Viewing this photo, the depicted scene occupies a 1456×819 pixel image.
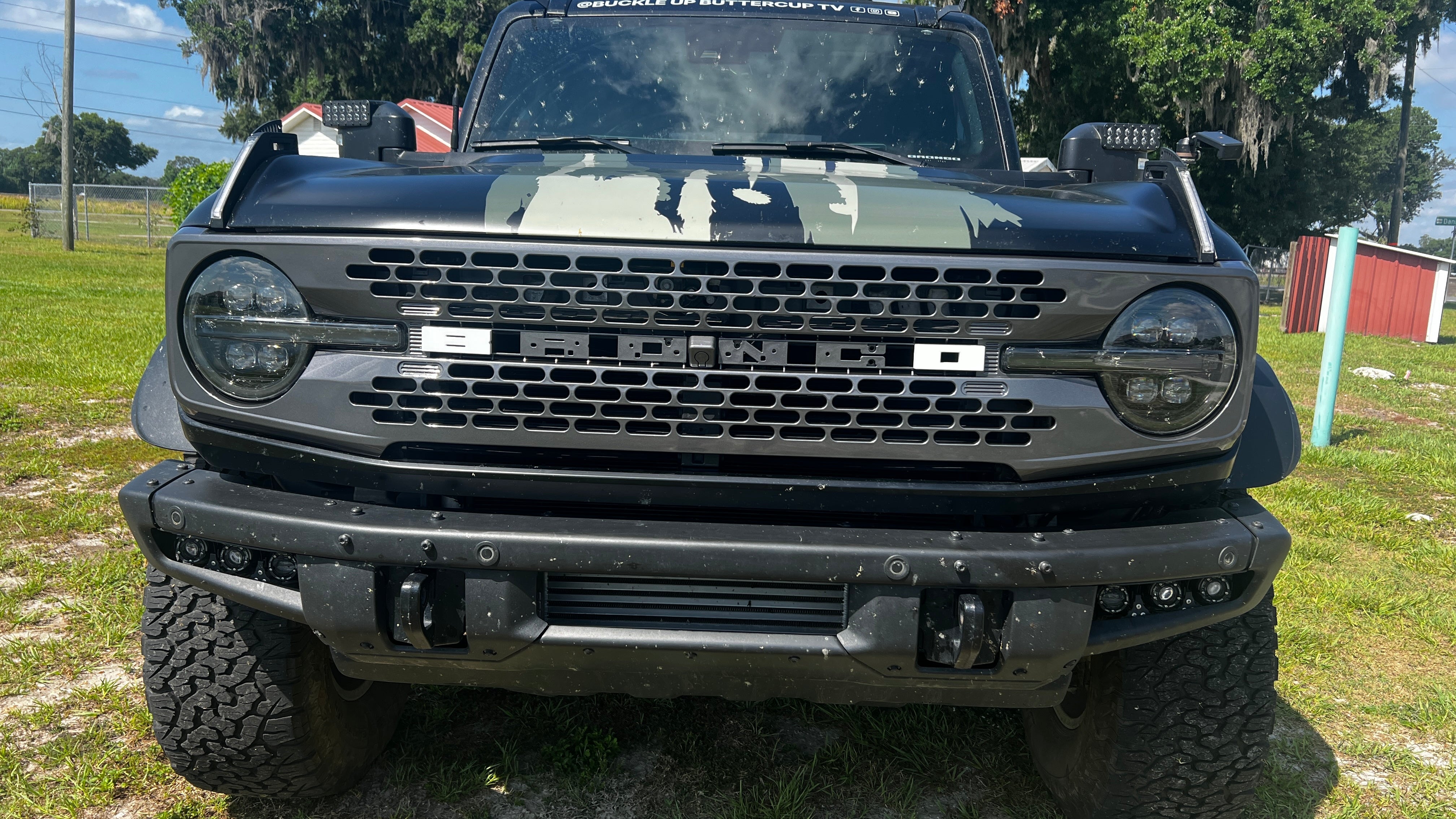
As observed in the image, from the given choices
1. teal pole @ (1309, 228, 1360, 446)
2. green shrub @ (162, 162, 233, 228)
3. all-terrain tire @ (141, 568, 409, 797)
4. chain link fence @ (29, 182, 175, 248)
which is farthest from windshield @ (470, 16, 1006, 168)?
chain link fence @ (29, 182, 175, 248)

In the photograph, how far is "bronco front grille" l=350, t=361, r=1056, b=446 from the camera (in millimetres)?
1888

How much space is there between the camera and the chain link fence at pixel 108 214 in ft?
94.3

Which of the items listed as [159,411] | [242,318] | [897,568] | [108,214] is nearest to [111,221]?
[108,214]

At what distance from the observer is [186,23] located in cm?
3359

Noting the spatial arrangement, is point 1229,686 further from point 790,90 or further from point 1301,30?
point 1301,30

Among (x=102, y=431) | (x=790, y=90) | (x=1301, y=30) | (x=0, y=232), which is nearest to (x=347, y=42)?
(x=0, y=232)

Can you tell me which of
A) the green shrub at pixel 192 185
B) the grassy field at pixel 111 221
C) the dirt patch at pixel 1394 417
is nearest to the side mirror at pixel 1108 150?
the dirt patch at pixel 1394 417

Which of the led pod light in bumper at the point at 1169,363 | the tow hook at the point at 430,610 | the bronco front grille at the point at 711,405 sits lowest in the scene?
the tow hook at the point at 430,610

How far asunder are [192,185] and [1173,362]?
1025 inches

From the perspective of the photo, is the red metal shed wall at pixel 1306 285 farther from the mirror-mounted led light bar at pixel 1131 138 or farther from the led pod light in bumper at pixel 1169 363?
the led pod light in bumper at pixel 1169 363

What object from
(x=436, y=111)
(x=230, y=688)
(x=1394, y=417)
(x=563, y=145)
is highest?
(x=436, y=111)

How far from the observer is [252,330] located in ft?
6.40

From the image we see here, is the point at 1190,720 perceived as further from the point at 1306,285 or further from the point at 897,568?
the point at 1306,285

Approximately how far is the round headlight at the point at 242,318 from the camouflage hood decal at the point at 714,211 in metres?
0.11
